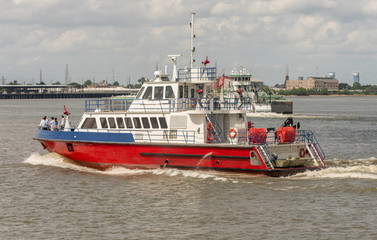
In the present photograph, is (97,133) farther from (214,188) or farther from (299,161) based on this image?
(299,161)

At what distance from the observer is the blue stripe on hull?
23281 millimetres

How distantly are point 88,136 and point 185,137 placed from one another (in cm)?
482

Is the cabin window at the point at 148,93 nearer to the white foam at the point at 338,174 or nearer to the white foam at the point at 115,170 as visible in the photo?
the white foam at the point at 115,170

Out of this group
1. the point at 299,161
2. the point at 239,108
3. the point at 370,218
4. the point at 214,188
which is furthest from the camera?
the point at 239,108

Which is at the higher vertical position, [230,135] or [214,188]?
[230,135]

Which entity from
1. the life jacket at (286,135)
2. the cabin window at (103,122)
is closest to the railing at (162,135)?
the cabin window at (103,122)

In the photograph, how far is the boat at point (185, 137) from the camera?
70.6 feet

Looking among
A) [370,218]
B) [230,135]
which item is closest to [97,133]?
[230,135]

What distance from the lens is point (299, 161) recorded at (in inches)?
858

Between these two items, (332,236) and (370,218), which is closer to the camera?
(332,236)

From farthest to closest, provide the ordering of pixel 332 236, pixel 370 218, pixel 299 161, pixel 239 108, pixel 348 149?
pixel 348 149, pixel 239 108, pixel 299 161, pixel 370 218, pixel 332 236

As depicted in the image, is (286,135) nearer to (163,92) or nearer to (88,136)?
(163,92)

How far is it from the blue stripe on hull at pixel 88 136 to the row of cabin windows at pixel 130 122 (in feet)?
2.65

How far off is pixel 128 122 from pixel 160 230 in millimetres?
9179
